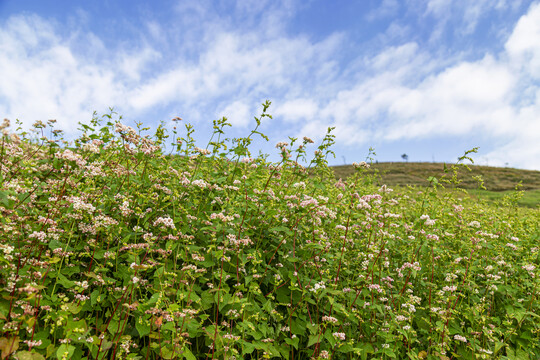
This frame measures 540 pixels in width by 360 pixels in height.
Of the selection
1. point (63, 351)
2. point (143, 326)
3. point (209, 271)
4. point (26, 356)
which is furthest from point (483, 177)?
point (26, 356)

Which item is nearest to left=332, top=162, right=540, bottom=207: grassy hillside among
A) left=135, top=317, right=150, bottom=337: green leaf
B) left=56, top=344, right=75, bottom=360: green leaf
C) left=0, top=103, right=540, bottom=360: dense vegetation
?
left=0, top=103, right=540, bottom=360: dense vegetation

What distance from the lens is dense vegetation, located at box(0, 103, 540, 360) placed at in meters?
2.77

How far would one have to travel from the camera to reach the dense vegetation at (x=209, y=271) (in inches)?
109

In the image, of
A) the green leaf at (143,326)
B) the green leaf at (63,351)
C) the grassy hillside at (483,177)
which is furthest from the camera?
the grassy hillside at (483,177)

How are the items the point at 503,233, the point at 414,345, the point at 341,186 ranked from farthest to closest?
the point at 503,233 → the point at 341,186 → the point at 414,345

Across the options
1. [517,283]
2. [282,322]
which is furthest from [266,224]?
[517,283]

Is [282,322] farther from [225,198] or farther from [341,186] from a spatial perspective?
[341,186]

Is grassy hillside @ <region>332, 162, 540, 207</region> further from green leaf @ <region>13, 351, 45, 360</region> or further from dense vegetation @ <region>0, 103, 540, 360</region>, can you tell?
green leaf @ <region>13, 351, 45, 360</region>

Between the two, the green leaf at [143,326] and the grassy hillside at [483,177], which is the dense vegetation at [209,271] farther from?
the grassy hillside at [483,177]

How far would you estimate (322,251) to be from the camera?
414cm

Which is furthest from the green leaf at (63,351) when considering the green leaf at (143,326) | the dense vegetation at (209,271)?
the green leaf at (143,326)

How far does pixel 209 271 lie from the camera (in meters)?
3.78

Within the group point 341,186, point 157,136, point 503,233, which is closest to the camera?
point 157,136

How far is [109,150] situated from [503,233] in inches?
312
